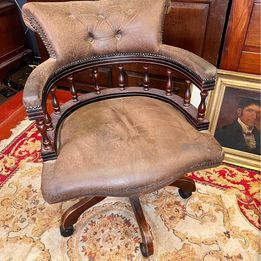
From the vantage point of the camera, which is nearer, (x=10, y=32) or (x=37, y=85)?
(x=37, y=85)

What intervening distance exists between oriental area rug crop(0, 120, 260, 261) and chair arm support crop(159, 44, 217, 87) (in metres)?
0.72

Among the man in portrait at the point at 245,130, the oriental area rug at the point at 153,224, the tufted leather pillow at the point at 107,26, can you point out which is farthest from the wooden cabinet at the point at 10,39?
the man in portrait at the point at 245,130

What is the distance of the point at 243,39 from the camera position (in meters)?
1.38

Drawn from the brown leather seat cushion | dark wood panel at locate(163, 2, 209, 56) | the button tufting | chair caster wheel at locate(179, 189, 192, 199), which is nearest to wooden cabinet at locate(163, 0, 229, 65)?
dark wood panel at locate(163, 2, 209, 56)

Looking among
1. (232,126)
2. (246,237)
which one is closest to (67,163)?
(246,237)

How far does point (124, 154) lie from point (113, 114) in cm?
26

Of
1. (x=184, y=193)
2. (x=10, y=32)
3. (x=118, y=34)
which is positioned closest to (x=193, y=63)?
(x=118, y=34)

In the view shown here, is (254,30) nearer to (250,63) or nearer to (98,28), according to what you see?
(250,63)

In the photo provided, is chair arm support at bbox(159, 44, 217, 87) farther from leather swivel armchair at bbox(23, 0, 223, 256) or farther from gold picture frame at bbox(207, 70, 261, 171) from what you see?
gold picture frame at bbox(207, 70, 261, 171)

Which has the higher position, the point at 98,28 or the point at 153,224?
the point at 98,28

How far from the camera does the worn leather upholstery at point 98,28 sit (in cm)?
100

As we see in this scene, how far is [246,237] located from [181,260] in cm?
34

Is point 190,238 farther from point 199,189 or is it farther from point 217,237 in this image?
point 199,189

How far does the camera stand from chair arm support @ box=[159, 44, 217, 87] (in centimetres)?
91
